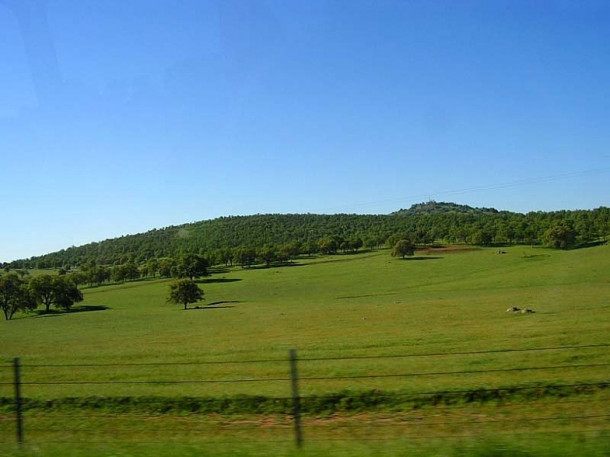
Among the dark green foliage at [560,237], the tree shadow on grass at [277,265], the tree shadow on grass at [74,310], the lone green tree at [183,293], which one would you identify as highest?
the dark green foliage at [560,237]

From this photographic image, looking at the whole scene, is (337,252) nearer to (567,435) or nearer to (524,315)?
(524,315)

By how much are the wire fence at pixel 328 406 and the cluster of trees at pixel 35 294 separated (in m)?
82.0

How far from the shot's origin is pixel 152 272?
140 meters

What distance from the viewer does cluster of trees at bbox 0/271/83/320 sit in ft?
294

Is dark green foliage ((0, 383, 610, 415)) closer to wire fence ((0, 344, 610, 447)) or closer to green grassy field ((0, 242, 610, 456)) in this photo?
wire fence ((0, 344, 610, 447))

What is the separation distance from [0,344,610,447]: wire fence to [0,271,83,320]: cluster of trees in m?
82.0

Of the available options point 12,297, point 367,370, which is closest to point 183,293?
point 12,297

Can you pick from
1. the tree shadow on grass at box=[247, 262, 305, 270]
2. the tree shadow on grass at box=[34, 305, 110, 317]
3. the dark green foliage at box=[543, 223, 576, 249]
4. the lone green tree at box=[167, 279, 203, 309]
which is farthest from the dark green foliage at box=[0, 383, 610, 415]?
the tree shadow on grass at box=[247, 262, 305, 270]

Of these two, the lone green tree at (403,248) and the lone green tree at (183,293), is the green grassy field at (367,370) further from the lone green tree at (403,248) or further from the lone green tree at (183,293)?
the lone green tree at (403,248)

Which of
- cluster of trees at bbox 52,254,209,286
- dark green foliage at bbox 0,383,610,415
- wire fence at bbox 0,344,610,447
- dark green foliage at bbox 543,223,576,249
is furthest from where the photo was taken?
A: cluster of trees at bbox 52,254,209,286

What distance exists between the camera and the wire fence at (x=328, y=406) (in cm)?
1006

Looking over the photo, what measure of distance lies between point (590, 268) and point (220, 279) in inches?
2931

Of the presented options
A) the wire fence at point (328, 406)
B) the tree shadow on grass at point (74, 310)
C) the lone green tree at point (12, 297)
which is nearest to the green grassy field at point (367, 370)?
the wire fence at point (328, 406)

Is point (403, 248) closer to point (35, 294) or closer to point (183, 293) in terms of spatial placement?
point (183, 293)
